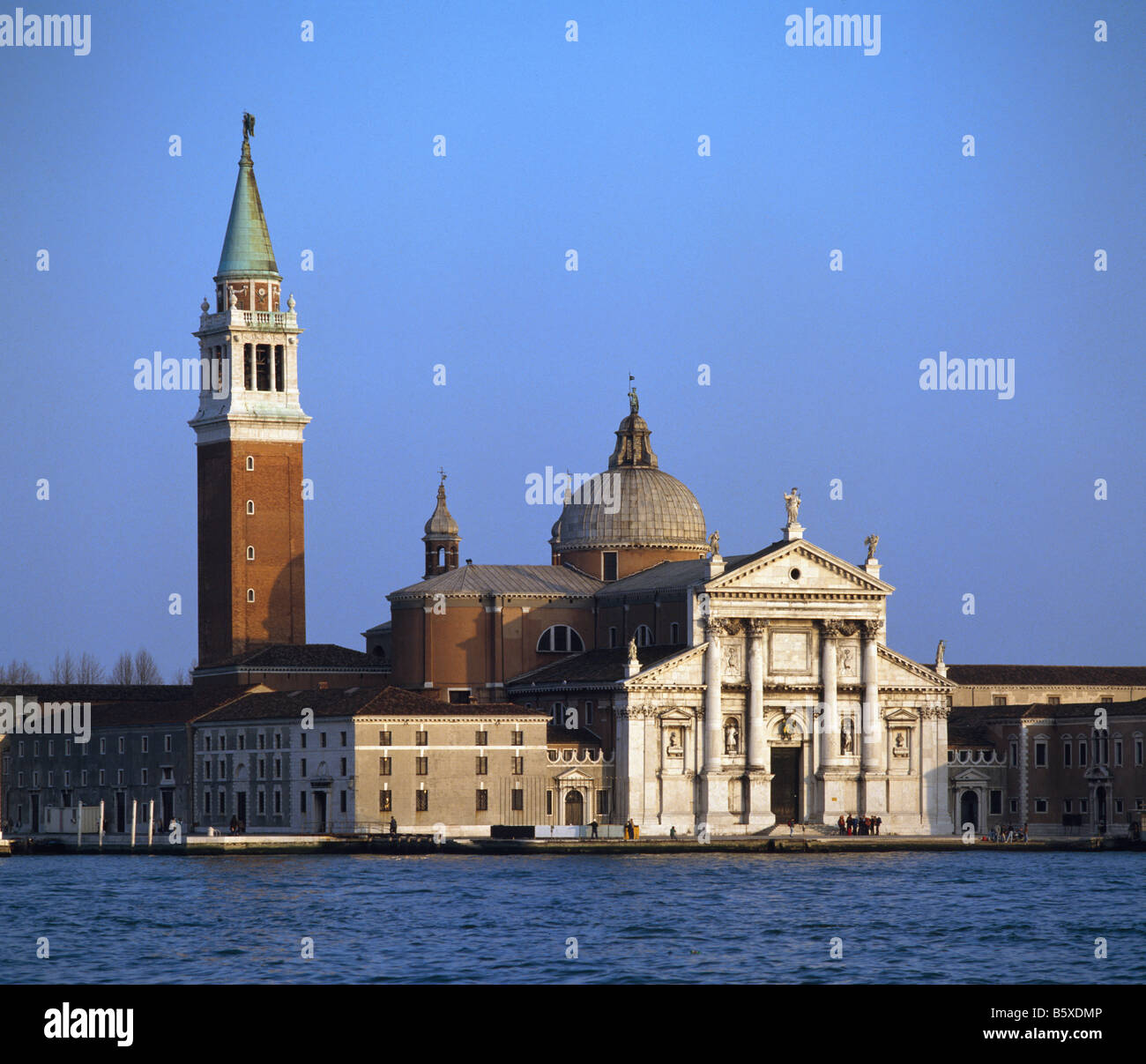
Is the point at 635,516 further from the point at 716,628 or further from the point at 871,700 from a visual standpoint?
the point at 871,700

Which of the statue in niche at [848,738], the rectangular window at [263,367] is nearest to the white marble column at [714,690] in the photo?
the statue in niche at [848,738]

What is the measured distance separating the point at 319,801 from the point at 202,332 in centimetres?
2068

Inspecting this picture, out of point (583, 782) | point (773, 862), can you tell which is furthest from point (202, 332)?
point (773, 862)

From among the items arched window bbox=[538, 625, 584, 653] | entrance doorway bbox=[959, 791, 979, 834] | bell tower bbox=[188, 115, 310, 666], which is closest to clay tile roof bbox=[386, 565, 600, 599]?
arched window bbox=[538, 625, 584, 653]

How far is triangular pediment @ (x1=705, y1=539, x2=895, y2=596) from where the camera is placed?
269 ft

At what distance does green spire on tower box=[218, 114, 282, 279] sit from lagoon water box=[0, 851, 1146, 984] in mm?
25615

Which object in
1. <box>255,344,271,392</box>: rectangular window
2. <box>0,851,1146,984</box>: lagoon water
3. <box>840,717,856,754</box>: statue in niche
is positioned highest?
<box>255,344,271,392</box>: rectangular window

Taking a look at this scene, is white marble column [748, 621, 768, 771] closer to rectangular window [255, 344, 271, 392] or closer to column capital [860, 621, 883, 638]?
column capital [860, 621, 883, 638]

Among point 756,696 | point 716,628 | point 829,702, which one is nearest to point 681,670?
point 716,628

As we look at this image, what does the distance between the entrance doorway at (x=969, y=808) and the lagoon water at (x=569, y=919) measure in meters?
14.1

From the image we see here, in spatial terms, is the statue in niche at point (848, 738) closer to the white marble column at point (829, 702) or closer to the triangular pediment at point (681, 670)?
the white marble column at point (829, 702)

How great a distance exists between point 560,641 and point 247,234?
60.2 feet

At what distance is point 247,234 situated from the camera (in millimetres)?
92125
